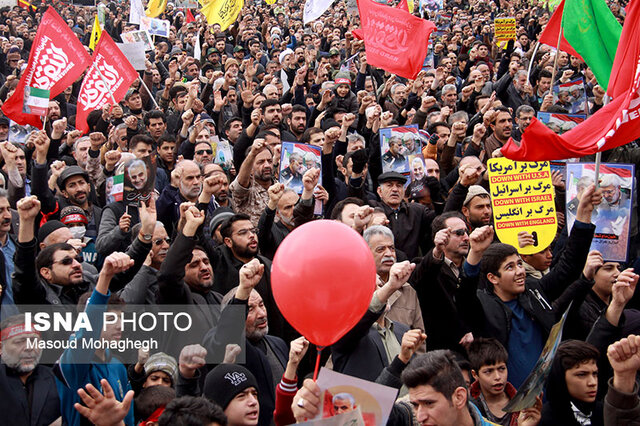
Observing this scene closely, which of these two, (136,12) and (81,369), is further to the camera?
(136,12)

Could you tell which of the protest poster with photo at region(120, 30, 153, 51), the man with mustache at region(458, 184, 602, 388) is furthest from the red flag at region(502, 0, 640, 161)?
the protest poster with photo at region(120, 30, 153, 51)

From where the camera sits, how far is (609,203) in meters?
5.71

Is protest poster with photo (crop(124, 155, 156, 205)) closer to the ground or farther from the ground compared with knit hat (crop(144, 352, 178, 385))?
farther from the ground

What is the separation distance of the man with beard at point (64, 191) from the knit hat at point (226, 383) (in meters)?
2.97

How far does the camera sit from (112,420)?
3236 millimetres

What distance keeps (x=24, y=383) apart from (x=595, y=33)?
553 cm

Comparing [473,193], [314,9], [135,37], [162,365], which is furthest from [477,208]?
[135,37]

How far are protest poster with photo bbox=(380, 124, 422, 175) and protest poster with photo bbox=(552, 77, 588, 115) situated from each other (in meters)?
2.99

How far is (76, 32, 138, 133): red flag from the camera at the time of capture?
8.84 meters

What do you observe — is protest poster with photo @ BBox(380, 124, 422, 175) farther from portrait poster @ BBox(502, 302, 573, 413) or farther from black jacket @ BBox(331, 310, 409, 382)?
portrait poster @ BBox(502, 302, 573, 413)

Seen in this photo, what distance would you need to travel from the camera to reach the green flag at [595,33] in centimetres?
653

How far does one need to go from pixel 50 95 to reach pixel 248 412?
5996 mm

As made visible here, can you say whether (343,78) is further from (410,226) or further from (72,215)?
(72,215)

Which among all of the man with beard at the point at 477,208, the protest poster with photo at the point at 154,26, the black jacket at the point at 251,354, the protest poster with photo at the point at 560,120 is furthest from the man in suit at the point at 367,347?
the protest poster with photo at the point at 154,26
